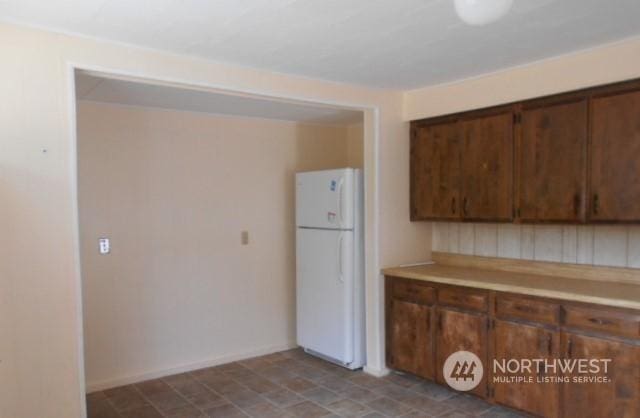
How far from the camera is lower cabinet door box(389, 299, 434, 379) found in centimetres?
365

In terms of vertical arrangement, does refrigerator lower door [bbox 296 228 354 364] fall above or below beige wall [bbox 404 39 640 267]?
below

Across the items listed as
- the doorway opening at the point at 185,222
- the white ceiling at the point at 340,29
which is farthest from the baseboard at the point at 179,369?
the white ceiling at the point at 340,29

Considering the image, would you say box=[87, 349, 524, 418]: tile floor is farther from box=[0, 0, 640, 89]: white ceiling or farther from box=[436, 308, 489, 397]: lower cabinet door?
box=[0, 0, 640, 89]: white ceiling

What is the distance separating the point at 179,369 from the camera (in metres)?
4.16

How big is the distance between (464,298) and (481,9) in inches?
92.3

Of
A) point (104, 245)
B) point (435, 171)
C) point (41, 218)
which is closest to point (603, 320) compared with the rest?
point (435, 171)

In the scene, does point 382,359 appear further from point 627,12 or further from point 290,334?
point 627,12

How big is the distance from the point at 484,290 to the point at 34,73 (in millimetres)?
3014

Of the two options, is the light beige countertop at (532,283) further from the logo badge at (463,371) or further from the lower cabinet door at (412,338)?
the logo badge at (463,371)

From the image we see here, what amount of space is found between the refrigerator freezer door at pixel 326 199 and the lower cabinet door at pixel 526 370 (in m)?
1.54

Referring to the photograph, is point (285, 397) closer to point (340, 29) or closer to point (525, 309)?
point (525, 309)

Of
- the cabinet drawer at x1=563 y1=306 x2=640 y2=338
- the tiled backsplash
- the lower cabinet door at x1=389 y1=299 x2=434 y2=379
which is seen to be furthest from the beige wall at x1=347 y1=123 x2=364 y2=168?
the cabinet drawer at x1=563 y1=306 x2=640 y2=338

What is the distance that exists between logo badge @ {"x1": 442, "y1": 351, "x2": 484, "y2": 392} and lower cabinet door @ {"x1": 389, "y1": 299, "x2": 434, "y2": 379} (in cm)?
15

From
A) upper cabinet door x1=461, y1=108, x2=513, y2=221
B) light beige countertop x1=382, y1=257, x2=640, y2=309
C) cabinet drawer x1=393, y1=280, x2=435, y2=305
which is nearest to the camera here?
light beige countertop x1=382, y1=257, x2=640, y2=309
